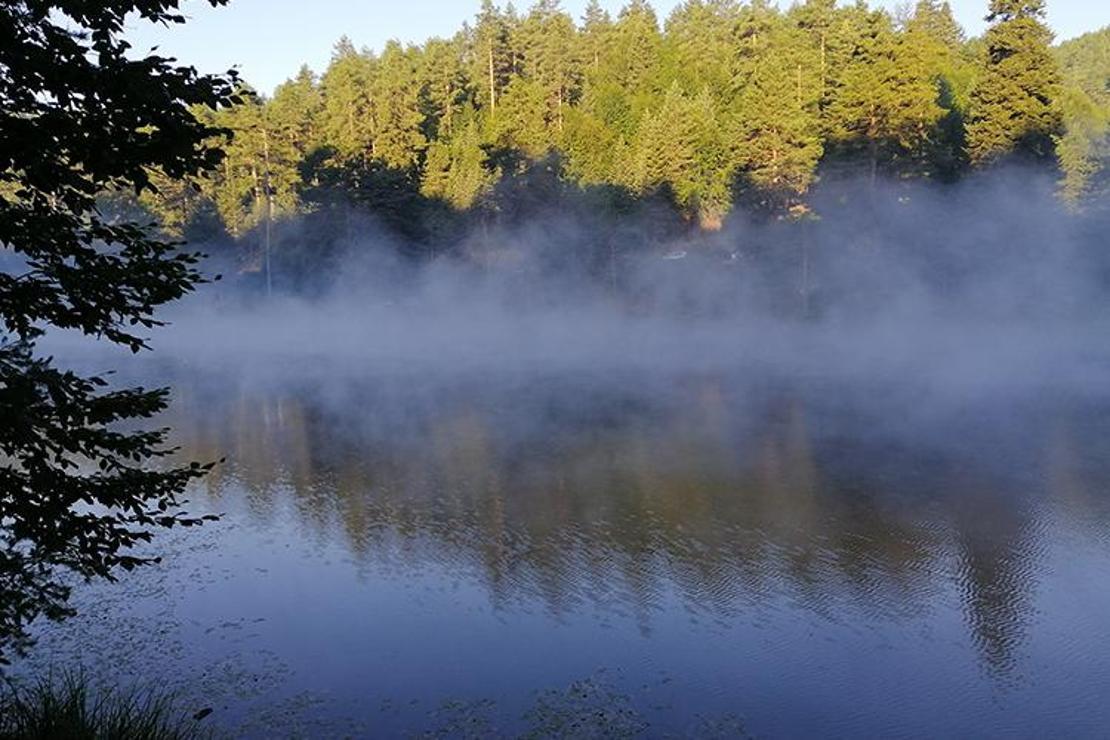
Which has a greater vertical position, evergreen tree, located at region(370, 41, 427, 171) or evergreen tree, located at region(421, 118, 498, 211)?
evergreen tree, located at region(370, 41, 427, 171)

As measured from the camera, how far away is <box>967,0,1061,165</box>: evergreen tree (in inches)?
1961

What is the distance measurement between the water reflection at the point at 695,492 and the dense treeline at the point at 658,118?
22.9 meters

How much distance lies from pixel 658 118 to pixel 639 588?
49.4m

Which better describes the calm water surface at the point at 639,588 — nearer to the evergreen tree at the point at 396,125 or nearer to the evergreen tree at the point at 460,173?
the evergreen tree at the point at 460,173

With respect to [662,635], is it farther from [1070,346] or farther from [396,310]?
[396,310]

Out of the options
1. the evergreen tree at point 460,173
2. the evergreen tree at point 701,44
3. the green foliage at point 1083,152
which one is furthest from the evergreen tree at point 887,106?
the evergreen tree at point 460,173

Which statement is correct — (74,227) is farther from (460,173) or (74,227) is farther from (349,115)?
(349,115)

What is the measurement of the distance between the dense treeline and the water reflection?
903 inches

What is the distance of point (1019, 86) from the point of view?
50125 millimetres

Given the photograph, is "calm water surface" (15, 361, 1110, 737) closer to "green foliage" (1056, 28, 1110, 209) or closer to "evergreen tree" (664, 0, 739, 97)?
"green foliage" (1056, 28, 1110, 209)

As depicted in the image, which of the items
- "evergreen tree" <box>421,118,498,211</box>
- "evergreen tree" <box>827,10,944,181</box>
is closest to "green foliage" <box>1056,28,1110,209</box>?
→ "evergreen tree" <box>827,10,944,181</box>

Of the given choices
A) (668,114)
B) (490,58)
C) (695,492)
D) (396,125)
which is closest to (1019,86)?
(668,114)

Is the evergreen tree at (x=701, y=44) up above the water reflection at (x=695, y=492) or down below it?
above

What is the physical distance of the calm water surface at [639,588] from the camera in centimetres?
1236
